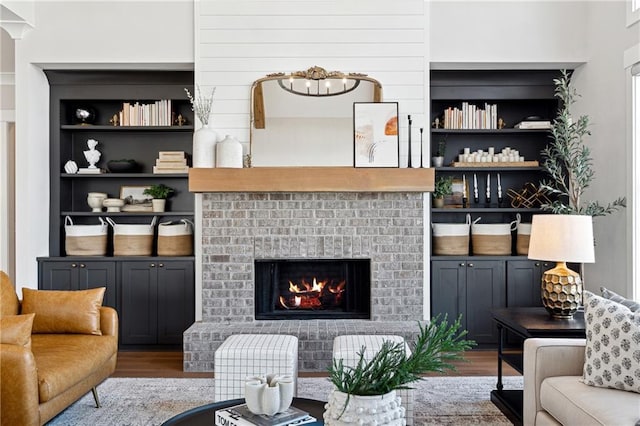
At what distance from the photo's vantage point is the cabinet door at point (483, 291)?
4988 millimetres

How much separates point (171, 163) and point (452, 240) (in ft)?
9.19

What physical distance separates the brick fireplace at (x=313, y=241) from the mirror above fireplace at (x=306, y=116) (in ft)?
1.17

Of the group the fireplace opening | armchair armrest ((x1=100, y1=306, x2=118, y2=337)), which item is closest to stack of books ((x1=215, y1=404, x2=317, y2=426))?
armchair armrest ((x1=100, y1=306, x2=118, y2=337))

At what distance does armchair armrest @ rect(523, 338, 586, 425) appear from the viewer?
273 cm

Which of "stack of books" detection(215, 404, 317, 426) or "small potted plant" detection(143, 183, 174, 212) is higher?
"small potted plant" detection(143, 183, 174, 212)

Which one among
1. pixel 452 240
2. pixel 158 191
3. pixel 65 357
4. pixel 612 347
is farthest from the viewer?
pixel 158 191

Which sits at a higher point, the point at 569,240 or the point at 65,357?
the point at 569,240

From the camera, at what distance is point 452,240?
16.7 feet

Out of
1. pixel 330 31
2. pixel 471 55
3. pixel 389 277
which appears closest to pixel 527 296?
pixel 389 277

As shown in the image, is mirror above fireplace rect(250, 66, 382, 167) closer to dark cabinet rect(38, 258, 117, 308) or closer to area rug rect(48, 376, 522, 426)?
dark cabinet rect(38, 258, 117, 308)

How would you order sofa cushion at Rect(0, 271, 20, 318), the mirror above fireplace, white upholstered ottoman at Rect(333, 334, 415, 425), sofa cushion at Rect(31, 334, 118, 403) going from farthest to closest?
the mirror above fireplace
sofa cushion at Rect(0, 271, 20, 318)
white upholstered ottoman at Rect(333, 334, 415, 425)
sofa cushion at Rect(31, 334, 118, 403)

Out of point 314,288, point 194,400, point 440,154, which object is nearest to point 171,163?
point 314,288

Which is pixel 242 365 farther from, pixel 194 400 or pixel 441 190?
pixel 441 190

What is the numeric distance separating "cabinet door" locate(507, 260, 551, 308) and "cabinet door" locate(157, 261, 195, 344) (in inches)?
116
